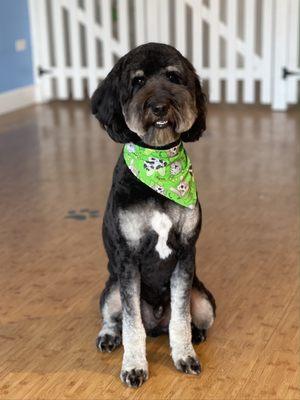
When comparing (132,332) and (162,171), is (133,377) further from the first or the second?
(162,171)

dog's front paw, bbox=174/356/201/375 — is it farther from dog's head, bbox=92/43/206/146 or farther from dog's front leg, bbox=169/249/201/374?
dog's head, bbox=92/43/206/146

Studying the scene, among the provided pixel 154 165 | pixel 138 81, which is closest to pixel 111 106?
pixel 138 81

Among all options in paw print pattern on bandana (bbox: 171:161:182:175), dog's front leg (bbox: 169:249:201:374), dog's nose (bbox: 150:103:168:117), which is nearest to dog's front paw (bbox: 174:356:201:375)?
dog's front leg (bbox: 169:249:201:374)

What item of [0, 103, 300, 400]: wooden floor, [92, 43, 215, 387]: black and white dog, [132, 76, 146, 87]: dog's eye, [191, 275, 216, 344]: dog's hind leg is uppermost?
[132, 76, 146, 87]: dog's eye

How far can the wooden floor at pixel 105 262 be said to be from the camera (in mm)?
2357

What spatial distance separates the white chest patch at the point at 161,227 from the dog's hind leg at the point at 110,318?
29 cm

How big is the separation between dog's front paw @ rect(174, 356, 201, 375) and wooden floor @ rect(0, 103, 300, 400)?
0.09 ft

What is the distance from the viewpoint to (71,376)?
2379 millimetres

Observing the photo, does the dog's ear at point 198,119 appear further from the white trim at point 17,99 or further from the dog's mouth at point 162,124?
the white trim at point 17,99

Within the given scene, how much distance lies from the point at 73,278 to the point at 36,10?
447cm

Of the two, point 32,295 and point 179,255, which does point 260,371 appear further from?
point 32,295

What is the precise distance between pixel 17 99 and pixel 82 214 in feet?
10.4

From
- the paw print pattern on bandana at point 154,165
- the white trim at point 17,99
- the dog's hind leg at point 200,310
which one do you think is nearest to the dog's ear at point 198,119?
the paw print pattern on bandana at point 154,165

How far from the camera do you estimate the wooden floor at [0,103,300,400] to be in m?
2.36
